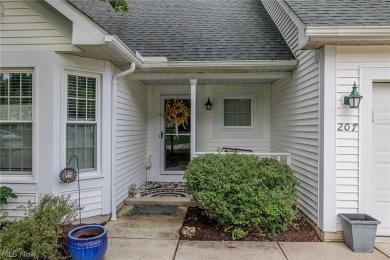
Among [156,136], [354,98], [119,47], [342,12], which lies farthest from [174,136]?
[342,12]

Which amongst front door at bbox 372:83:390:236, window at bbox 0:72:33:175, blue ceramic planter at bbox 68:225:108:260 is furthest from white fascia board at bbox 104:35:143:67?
front door at bbox 372:83:390:236

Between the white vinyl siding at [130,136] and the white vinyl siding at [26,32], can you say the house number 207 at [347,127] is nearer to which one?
the white vinyl siding at [130,136]

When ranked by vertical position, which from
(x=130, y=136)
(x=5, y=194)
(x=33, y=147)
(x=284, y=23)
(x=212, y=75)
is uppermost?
(x=284, y=23)

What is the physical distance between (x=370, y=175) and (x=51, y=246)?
4081 mm

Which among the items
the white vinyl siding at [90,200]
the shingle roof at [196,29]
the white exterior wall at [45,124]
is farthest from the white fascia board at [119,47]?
the white vinyl siding at [90,200]

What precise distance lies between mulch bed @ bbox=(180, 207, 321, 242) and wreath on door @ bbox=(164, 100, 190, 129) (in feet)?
9.60

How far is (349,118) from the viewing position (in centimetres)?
370

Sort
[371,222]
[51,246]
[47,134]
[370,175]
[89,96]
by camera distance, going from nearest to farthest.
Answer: [51,246] → [371,222] → [370,175] → [47,134] → [89,96]

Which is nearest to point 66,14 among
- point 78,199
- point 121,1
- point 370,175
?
point 121,1

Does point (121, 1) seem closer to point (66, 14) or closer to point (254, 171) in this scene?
point (66, 14)

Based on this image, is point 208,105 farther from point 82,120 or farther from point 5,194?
point 5,194

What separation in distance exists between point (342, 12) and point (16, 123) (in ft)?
17.0

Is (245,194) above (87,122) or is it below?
below

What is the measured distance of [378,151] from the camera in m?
3.79
